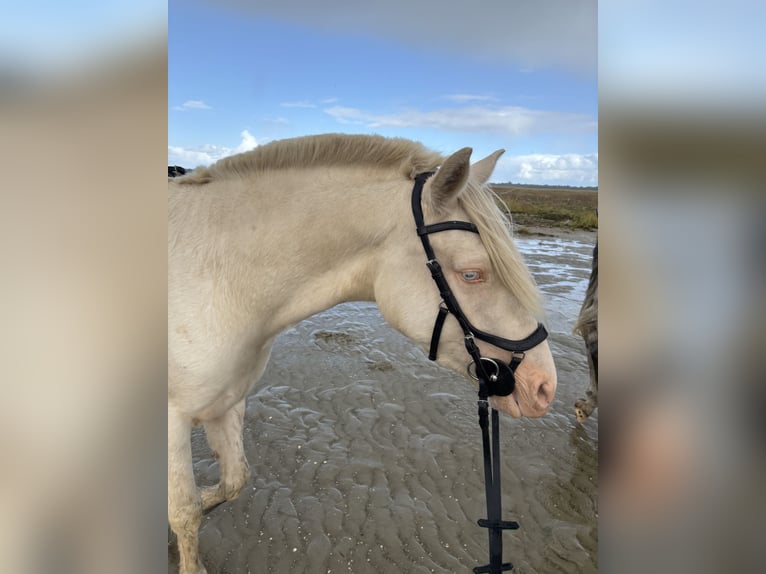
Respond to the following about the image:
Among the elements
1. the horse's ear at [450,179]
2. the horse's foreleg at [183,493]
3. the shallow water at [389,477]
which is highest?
the horse's ear at [450,179]

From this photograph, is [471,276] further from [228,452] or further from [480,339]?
[228,452]

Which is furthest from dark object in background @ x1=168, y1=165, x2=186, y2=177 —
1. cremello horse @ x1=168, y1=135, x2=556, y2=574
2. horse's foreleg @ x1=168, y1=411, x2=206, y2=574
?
horse's foreleg @ x1=168, y1=411, x2=206, y2=574

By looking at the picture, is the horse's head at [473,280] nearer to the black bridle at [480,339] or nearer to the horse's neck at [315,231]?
the black bridle at [480,339]

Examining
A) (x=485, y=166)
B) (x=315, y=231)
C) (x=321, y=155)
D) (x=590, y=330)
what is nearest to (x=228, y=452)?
(x=315, y=231)

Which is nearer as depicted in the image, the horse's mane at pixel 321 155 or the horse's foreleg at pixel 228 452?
the horse's mane at pixel 321 155

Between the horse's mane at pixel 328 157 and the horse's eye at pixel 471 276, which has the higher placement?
the horse's mane at pixel 328 157

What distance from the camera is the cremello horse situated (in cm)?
189

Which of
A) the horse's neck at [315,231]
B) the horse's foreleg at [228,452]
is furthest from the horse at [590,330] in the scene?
the horse's foreleg at [228,452]

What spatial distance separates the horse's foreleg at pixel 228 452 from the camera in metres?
2.66

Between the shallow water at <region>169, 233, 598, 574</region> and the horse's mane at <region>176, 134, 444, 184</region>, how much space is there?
965mm

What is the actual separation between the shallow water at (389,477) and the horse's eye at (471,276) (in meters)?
0.32

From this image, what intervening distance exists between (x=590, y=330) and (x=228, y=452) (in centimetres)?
344

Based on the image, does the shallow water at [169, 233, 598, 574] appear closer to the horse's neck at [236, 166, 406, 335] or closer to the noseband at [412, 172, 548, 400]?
the noseband at [412, 172, 548, 400]

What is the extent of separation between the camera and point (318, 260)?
2062 millimetres
